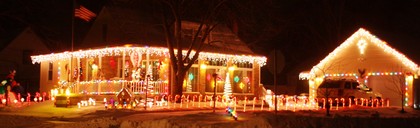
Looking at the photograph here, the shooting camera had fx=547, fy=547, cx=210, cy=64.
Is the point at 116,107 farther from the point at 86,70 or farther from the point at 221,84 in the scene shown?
the point at 221,84

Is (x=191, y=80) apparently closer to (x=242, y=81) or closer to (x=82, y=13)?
(x=242, y=81)

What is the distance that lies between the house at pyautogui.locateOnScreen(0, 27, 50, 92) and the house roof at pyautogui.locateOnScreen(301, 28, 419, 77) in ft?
86.4

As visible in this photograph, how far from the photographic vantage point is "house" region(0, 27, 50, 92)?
160 ft

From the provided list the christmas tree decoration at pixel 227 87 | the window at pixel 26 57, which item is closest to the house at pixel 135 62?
the christmas tree decoration at pixel 227 87

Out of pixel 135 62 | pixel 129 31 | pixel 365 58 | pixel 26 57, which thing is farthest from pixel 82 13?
pixel 26 57

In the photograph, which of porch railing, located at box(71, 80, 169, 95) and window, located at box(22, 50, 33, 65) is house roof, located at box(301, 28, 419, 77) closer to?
porch railing, located at box(71, 80, 169, 95)

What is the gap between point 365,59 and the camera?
3500cm

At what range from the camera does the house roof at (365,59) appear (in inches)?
1324

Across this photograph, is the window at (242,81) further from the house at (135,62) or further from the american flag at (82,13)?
the american flag at (82,13)

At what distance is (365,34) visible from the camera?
34.6 meters

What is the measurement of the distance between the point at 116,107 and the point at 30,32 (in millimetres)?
29218

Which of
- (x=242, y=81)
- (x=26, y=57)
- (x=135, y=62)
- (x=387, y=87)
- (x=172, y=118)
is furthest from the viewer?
(x=26, y=57)

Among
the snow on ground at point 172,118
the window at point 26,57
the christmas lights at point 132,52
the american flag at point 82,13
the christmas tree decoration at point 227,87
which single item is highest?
the american flag at point 82,13

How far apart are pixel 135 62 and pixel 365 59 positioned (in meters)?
14.8
